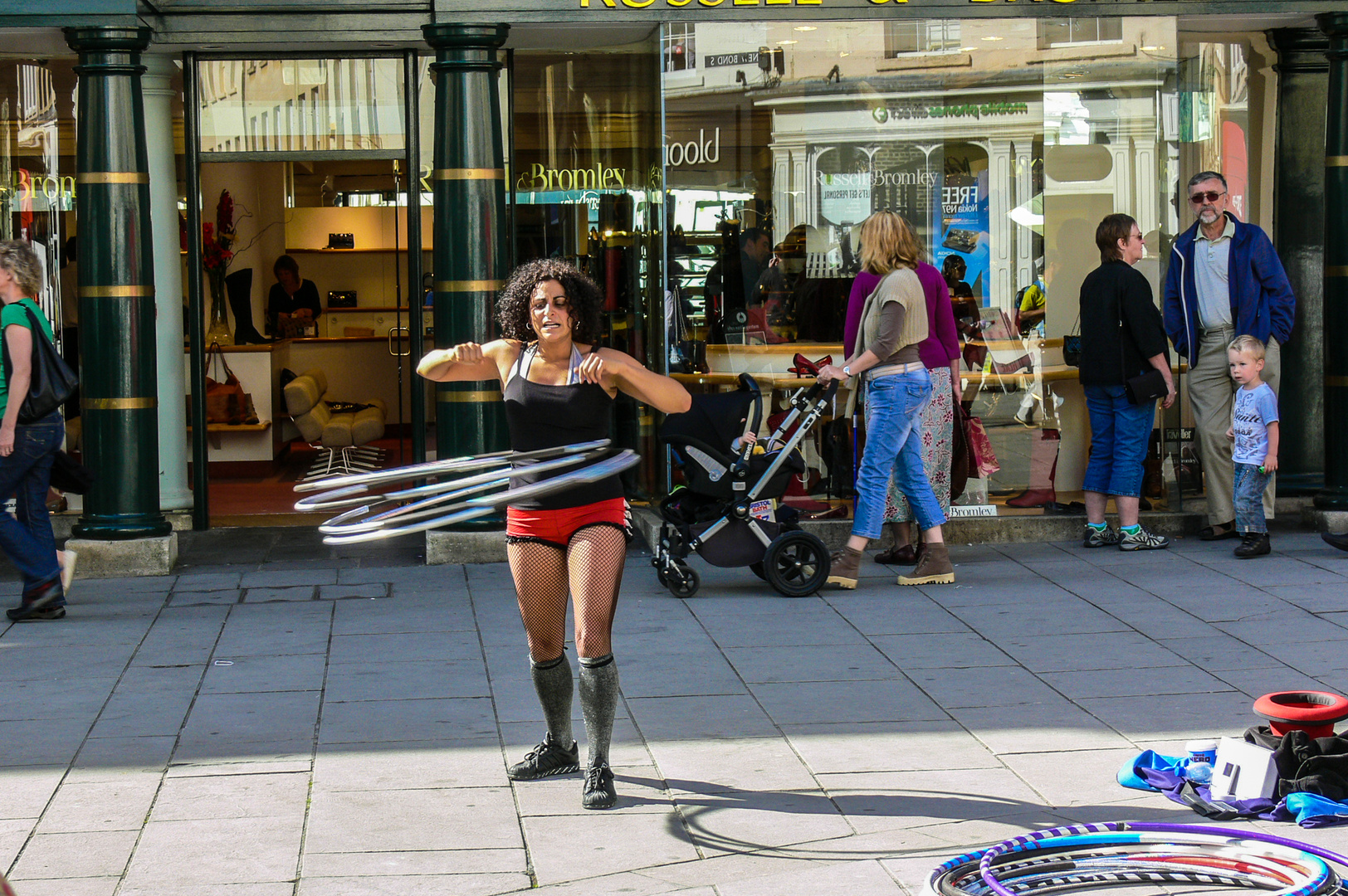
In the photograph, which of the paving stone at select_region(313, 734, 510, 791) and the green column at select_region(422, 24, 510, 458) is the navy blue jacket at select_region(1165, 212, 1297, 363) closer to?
the green column at select_region(422, 24, 510, 458)

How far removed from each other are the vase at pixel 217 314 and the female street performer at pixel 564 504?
29.6 ft

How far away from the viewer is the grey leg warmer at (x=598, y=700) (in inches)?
199

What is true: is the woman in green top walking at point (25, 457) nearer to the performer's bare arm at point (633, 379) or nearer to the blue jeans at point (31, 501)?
the blue jeans at point (31, 501)

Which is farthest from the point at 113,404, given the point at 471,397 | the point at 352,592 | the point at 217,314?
the point at 217,314

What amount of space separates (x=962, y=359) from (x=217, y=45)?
17.5ft

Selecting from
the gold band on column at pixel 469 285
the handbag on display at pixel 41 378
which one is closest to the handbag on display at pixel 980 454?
the gold band on column at pixel 469 285

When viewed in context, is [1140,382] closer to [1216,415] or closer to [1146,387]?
[1146,387]

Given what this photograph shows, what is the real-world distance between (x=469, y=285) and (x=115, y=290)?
2.09 meters

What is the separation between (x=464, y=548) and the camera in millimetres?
9508

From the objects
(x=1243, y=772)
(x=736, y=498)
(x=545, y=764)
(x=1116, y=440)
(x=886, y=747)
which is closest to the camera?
(x=1243, y=772)

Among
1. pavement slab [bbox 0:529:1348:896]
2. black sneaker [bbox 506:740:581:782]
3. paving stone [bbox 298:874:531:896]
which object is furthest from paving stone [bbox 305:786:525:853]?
paving stone [bbox 298:874:531:896]

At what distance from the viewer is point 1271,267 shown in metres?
9.63

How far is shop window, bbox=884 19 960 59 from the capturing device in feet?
33.3

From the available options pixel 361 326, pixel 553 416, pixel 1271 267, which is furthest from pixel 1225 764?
pixel 361 326
